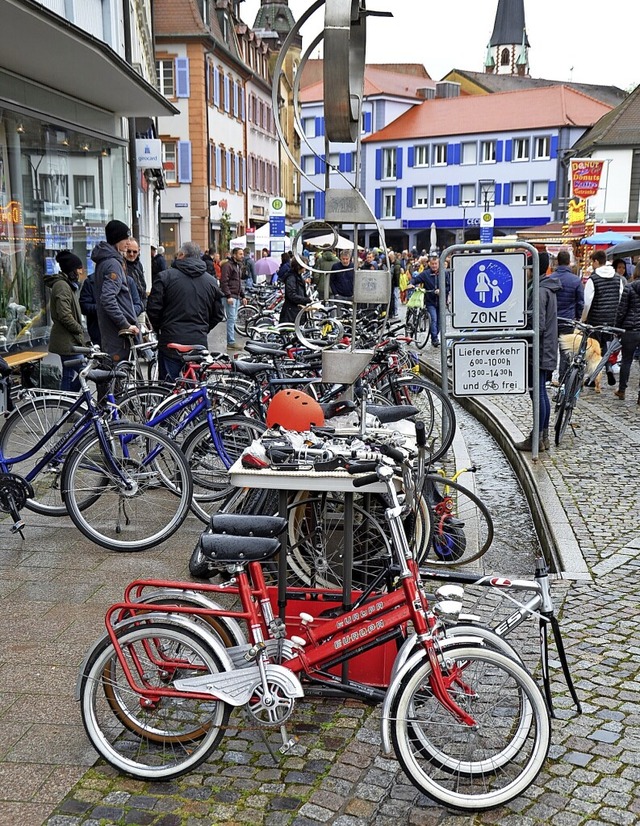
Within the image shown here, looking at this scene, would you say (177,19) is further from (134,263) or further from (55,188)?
(134,263)

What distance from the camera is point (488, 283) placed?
328 inches

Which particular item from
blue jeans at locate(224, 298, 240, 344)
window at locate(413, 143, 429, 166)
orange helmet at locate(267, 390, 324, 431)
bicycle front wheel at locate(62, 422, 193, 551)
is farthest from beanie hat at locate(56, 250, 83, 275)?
window at locate(413, 143, 429, 166)

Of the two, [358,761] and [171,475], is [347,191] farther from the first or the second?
[358,761]

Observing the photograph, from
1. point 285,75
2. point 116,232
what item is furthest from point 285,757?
point 285,75

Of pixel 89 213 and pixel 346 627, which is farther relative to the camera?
pixel 89 213

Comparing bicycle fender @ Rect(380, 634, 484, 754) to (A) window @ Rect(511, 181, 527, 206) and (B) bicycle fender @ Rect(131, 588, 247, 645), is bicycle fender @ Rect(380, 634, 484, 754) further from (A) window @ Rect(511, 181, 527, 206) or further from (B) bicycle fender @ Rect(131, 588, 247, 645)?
(A) window @ Rect(511, 181, 527, 206)

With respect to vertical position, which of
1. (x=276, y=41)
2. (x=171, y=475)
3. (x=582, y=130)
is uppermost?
(x=276, y=41)

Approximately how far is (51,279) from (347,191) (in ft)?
14.8

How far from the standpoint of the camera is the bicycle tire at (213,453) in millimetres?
6793

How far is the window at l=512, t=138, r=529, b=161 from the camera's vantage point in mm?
68688

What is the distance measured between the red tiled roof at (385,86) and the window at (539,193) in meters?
15.6

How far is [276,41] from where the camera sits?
67625mm

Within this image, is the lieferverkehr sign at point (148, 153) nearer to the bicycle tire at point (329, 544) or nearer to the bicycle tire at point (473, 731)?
the bicycle tire at point (329, 544)

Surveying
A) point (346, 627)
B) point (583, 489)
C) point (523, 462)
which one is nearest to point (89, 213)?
point (523, 462)
